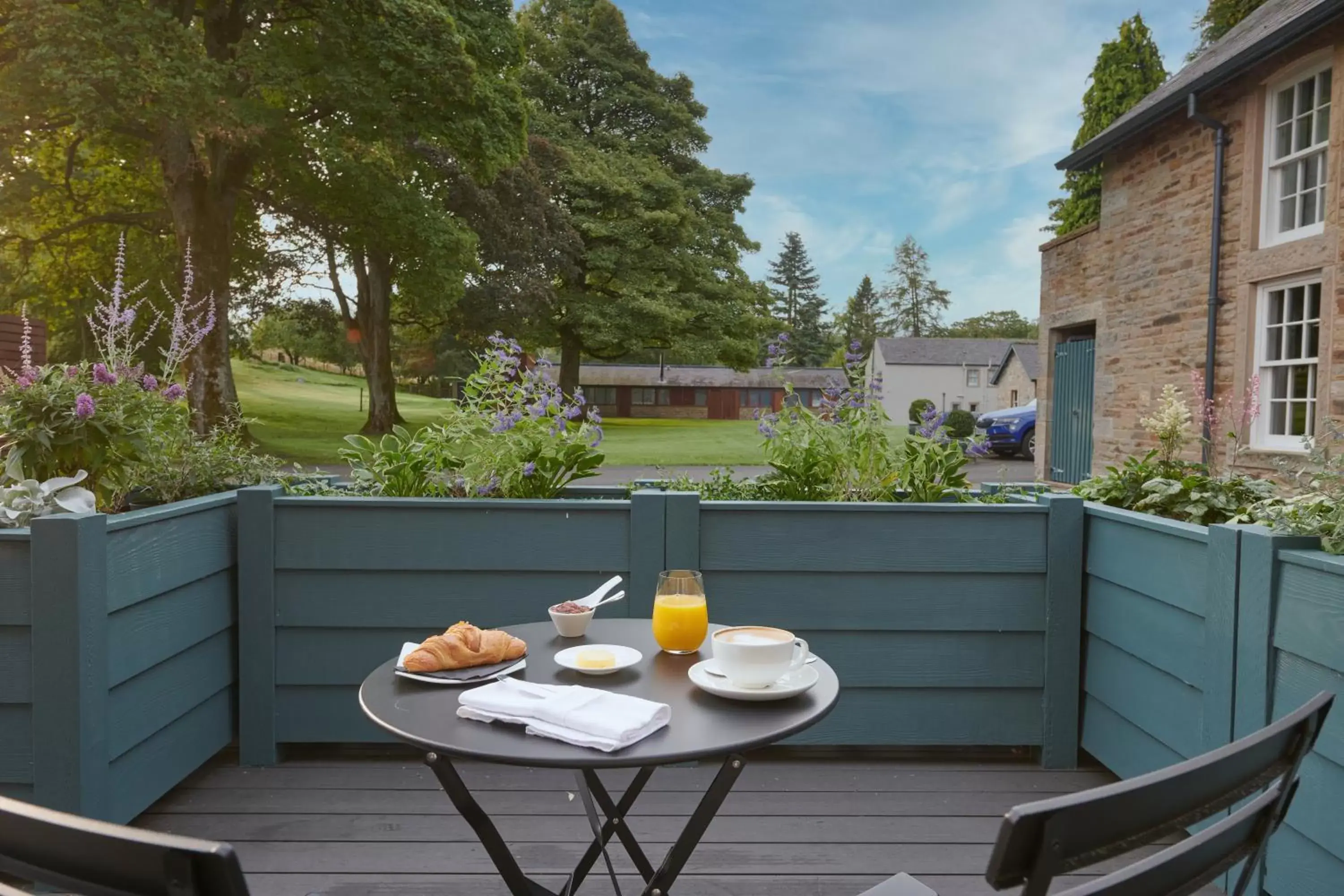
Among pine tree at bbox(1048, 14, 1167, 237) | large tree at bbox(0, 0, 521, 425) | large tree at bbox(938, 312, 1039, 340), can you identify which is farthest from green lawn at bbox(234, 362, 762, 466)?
large tree at bbox(938, 312, 1039, 340)

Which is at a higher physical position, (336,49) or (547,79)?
(547,79)

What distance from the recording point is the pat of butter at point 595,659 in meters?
1.52

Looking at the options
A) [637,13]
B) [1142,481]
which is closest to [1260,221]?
[1142,481]

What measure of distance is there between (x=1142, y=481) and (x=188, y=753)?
2.90m

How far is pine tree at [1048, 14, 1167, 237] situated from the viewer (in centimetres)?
1627

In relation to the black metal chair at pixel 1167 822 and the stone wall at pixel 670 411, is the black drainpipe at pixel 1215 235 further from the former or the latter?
the stone wall at pixel 670 411

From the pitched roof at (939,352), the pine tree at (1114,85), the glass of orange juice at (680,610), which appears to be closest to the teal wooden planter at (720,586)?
the glass of orange juice at (680,610)

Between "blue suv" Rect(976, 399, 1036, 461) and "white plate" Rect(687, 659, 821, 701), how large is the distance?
15524 millimetres

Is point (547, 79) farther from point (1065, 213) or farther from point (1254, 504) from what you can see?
point (1254, 504)

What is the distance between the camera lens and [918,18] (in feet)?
51.6

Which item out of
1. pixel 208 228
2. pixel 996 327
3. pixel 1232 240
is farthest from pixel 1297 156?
pixel 996 327

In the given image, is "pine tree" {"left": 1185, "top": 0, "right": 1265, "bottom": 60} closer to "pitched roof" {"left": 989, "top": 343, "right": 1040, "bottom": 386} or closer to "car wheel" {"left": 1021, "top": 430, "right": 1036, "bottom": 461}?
"car wheel" {"left": 1021, "top": 430, "right": 1036, "bottom": 461}

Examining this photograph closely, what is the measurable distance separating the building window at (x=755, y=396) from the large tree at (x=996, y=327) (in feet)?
82.0

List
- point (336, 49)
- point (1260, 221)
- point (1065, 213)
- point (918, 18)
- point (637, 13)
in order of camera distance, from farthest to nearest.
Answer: point (637, 13), point (1065, 213), point (918, 18), point (336, 49), point (1260, 221)
